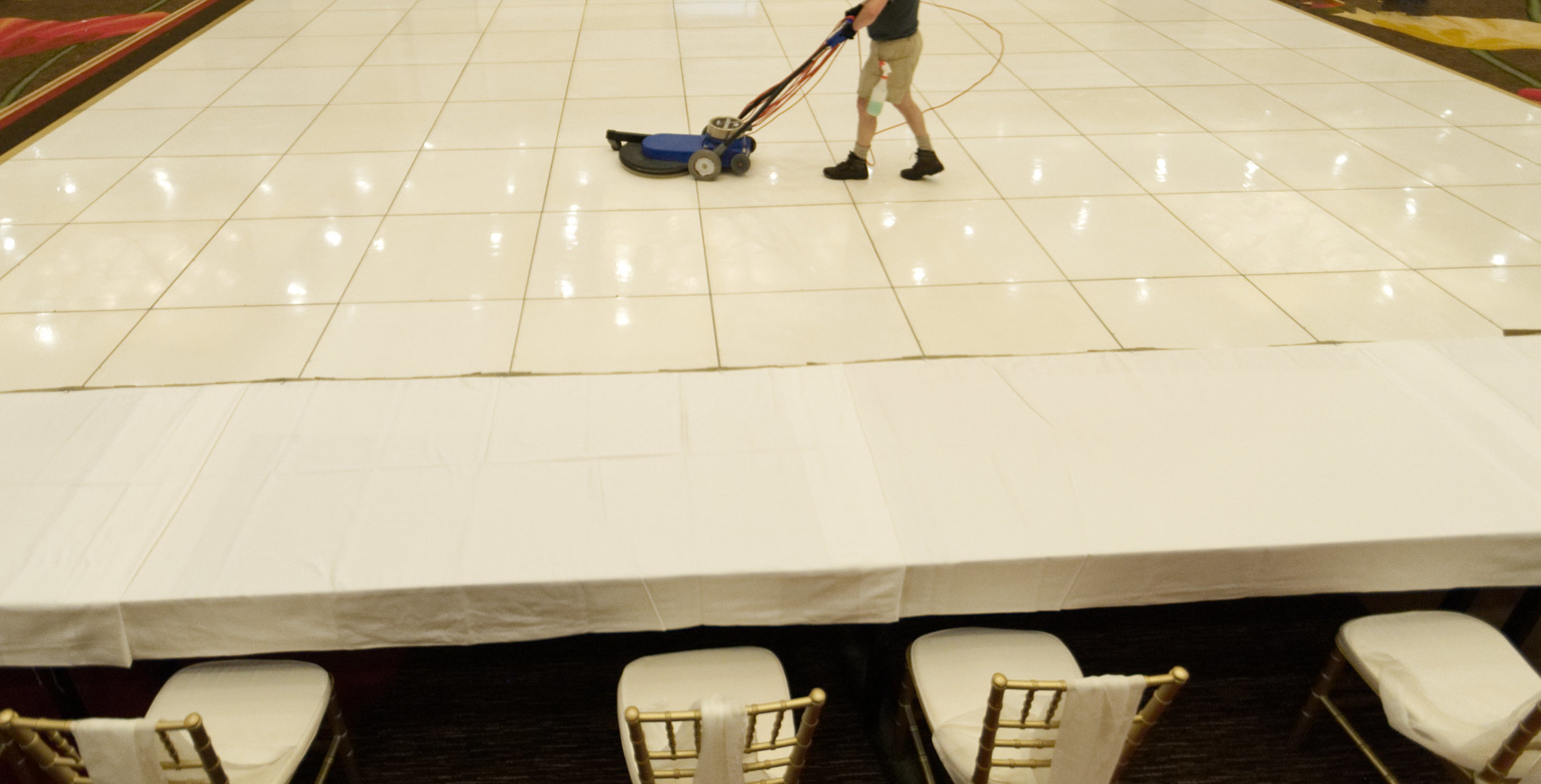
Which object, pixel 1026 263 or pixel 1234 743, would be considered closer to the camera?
pixel 1234 743

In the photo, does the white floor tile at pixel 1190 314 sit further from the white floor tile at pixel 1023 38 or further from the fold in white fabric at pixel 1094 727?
the white floor tile at pixel 1023 38

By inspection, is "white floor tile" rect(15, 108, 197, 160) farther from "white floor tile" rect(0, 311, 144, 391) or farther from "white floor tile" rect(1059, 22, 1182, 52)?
"white floor tile" rect(1059, 22, 1182, 52)

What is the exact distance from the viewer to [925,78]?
17.2ft

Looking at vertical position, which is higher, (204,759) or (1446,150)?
(1446,150)

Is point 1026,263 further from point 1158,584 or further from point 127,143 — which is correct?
point 127,143

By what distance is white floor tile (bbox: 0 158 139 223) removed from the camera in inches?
141

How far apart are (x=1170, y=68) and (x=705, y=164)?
10.6 feet

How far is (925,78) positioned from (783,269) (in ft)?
8.41

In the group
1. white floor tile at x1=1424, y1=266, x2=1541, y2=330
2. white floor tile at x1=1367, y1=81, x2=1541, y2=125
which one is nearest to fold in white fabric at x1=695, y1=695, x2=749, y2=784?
white floor tile at x1=1424, y1=266, x2=1541, y2=330

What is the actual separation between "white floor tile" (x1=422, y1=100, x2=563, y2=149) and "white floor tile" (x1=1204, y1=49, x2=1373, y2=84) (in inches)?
157

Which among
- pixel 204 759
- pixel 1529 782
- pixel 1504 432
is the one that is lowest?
pixel 1529 782

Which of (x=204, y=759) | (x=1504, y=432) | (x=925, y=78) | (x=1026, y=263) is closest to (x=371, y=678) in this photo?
(x=204, y=759)

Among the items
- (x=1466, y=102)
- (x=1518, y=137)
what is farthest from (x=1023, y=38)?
(x=1518, y=137)

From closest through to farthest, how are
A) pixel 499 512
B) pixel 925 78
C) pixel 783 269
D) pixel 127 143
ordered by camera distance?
1. pixel 499 512
2. pixel 783 269
3. pixel 127 143
4. pixel 925 78
